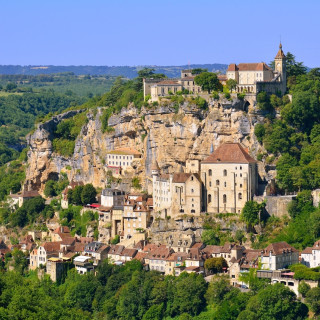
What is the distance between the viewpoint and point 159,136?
293 ft

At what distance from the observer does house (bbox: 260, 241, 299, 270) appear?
74500 mm

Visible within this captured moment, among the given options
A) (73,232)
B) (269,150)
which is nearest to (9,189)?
(73,232)

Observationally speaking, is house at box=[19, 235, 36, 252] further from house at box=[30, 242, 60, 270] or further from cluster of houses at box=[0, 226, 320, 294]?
house at box=[30, 242, 60, 270]

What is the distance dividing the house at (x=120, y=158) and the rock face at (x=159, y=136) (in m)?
0.60

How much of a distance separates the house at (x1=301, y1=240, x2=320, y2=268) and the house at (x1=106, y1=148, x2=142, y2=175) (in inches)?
861

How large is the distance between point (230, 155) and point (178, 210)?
6.20 metres

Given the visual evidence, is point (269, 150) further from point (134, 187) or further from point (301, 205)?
point (134, 187)

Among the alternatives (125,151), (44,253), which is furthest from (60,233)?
(125,151)

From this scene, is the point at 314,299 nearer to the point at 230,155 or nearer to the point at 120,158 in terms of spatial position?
the point at 230,155

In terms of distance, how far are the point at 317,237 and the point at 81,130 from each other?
31.1 meters

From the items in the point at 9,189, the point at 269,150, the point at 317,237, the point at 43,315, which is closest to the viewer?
the point at 43,315

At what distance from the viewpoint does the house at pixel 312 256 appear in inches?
2965

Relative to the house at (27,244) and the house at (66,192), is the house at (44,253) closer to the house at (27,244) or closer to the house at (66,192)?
the house at (27,244)

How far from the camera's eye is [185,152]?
289 ft
